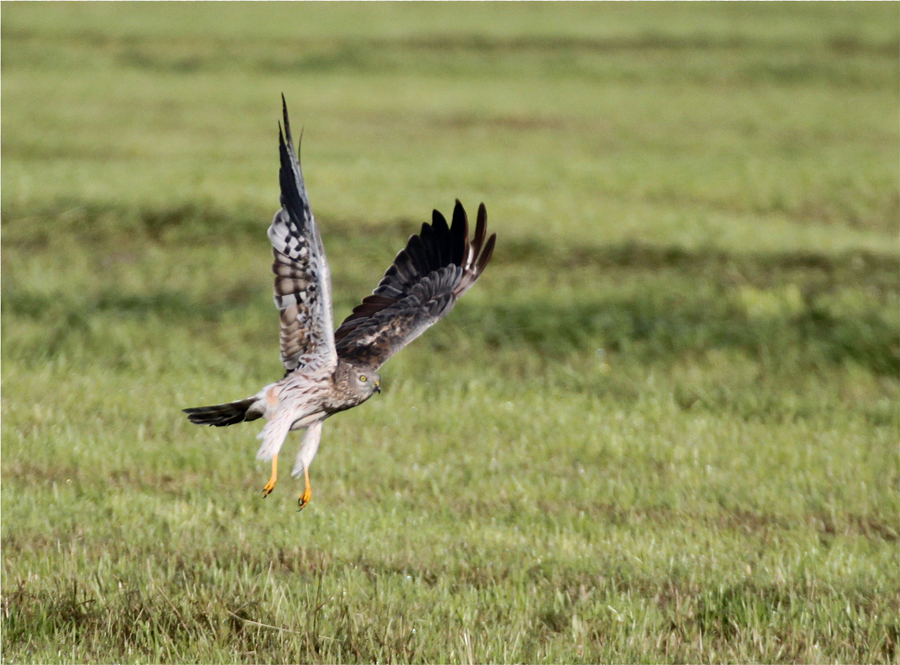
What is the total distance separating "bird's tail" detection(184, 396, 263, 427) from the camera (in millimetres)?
4992

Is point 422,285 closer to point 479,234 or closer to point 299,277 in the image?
point 479,234

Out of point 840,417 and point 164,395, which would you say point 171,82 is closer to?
point 164,395

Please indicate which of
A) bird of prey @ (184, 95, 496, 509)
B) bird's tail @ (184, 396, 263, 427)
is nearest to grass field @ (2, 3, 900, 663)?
bird's tail @ (184, 396, 263, 427)

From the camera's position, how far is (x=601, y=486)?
8398 mm

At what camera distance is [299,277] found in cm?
539

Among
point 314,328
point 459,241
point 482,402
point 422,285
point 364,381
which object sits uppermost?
point 459,241

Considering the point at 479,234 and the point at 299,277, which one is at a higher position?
the point at 479,234

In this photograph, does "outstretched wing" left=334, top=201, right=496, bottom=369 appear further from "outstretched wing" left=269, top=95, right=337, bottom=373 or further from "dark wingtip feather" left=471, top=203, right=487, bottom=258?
"outstretched wing" left=269, top=95, right=337, bottom=373

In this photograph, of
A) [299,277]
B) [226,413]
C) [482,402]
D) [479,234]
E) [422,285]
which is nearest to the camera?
[226,413]

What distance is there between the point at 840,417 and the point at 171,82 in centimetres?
2429

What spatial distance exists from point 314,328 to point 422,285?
1.72m

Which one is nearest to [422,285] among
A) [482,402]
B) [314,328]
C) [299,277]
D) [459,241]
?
[459,241]

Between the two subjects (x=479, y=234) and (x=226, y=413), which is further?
(x=479, y=234)

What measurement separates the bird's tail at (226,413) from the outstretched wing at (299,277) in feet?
1.02
